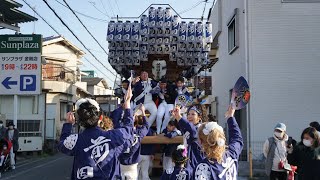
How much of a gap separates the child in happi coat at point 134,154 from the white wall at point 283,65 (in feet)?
26.3

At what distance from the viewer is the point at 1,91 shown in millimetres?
18172

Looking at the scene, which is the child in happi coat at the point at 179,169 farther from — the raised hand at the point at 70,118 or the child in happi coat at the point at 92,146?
the raised hand at the point at 70,118

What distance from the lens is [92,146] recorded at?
13.4 feet

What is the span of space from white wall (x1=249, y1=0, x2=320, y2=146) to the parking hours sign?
30.8ft

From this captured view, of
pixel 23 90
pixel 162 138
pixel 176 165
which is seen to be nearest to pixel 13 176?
pixel 23 90

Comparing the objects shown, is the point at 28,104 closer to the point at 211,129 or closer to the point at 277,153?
the point at 277,153

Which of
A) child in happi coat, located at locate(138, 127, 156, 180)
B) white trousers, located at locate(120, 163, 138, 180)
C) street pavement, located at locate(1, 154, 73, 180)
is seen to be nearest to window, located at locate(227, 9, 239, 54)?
street pavement, located at locate(1, 154, 73, 180)

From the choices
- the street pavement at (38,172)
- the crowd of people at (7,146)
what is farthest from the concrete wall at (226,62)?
the crowd of people at (7,146)

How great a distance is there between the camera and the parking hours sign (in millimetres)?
18312

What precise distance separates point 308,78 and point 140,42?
6.29 metres

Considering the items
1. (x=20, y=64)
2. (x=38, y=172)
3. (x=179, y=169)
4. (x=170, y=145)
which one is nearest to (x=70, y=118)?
(x=179, y=169)

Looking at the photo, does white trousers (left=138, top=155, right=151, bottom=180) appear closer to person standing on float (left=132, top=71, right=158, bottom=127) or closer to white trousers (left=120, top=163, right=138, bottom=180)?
white trousers (left=120, top=163, right=138, bottom=180)

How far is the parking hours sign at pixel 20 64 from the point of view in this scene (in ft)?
60.1

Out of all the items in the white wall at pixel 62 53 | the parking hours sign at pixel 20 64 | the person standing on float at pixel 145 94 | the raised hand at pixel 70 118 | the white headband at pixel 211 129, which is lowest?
the white headband at pixel 211 129
